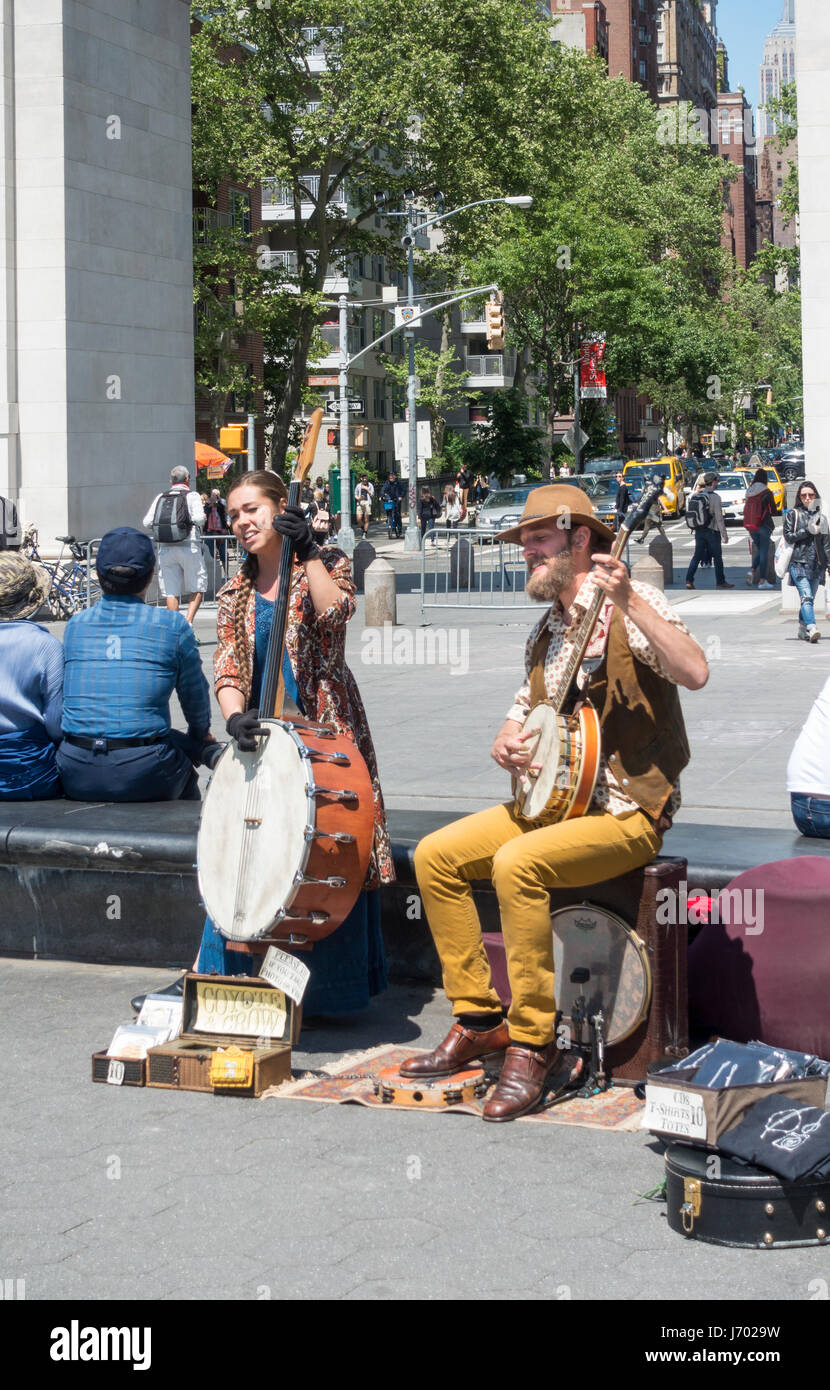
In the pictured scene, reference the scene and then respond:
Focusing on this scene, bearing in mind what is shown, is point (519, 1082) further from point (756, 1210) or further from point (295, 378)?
point (295, 378)

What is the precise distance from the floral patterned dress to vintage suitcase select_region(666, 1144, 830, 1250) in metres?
2.02

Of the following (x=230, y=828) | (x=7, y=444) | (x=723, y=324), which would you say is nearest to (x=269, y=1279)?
(x=230, y=828)

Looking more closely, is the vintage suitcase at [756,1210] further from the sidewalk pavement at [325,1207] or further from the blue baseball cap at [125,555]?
the blue baseball cap at [125,555]

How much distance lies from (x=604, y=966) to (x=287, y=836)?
1.09 meters

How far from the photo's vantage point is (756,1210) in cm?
422

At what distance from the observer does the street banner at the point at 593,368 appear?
62.0 meters

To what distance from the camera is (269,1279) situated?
13.4ft

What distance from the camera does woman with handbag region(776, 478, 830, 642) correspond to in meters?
19.7

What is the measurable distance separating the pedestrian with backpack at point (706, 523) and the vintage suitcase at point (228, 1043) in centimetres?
2487

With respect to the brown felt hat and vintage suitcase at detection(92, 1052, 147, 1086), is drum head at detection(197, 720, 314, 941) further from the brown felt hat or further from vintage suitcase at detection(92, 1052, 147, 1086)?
the brown felt hat

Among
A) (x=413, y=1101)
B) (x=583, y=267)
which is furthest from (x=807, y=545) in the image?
(x=583, y=267)

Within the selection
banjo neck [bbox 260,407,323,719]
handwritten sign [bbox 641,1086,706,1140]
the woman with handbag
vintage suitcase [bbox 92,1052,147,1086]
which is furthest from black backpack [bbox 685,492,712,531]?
handwritten sign [bbox 641,1086,706,1140]
